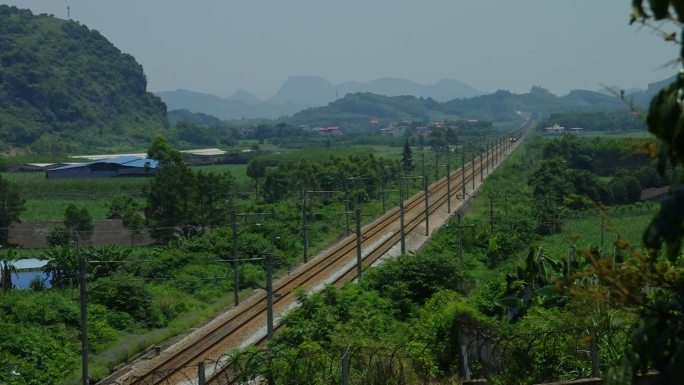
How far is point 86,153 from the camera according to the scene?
145500mm

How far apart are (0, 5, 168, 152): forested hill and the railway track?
104m

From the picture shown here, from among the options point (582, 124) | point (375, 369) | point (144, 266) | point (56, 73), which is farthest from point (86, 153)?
point (375, 369)

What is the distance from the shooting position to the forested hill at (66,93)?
502 feet

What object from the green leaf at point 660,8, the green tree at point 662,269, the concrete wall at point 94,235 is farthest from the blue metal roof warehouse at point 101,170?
the green leaf at point 660,8

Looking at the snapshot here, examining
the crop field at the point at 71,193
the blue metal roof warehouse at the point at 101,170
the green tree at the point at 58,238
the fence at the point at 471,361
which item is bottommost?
the crop field at the point at 71,193

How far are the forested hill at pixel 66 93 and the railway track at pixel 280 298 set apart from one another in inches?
4099

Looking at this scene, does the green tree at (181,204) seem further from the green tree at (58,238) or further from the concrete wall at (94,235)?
the green tree at (58,238)

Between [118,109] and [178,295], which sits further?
[118,109]

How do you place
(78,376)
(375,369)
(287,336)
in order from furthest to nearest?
1. (78,376)
2. (287,336)
3. (375,369)

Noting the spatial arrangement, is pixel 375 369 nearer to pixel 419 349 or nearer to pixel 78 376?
pixel 419 349

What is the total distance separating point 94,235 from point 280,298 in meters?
23.8

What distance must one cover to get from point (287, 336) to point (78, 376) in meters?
5.24

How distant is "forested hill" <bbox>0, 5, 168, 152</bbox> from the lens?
153 metres

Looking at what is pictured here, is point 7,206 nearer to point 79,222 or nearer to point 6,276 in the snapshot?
point 79,222
